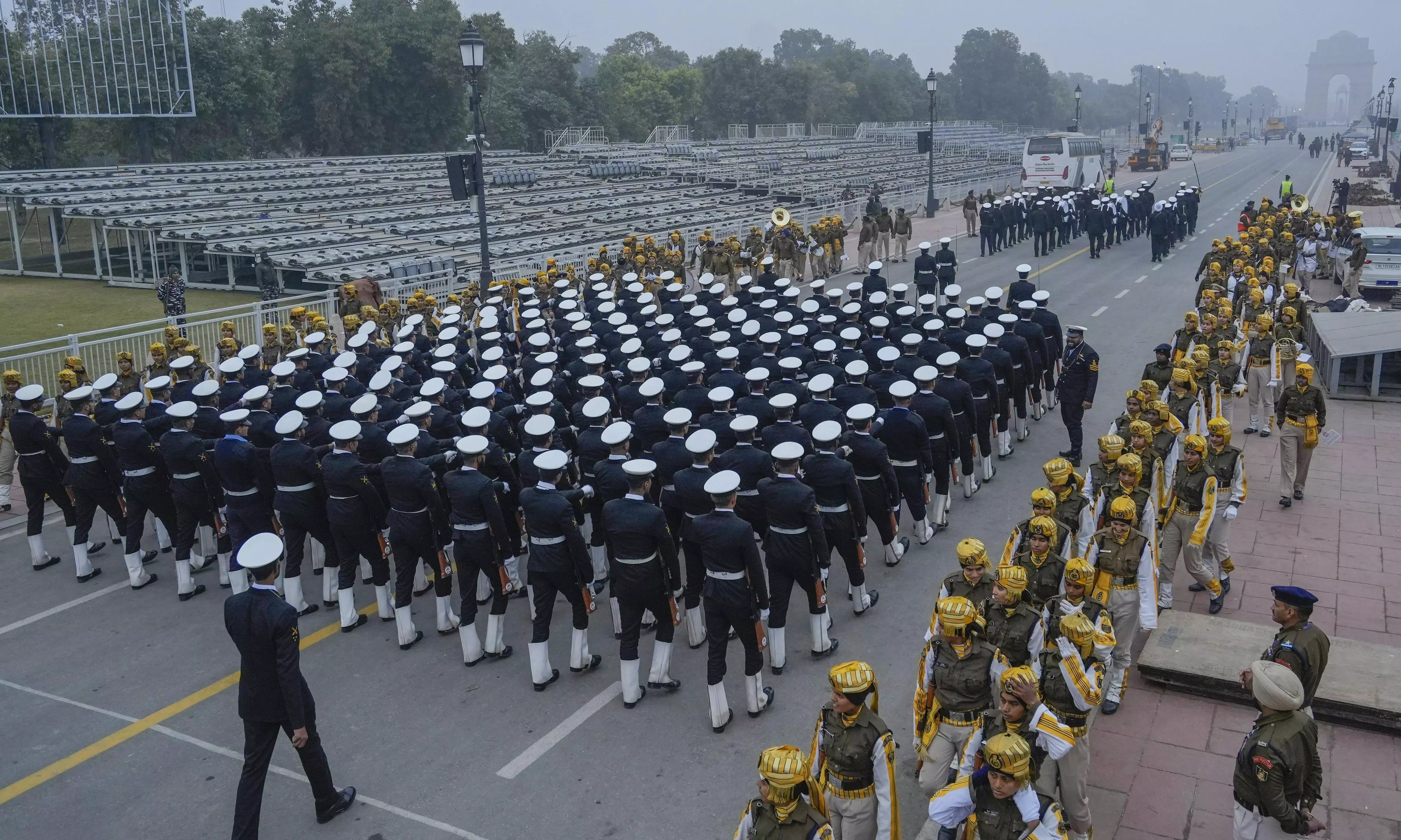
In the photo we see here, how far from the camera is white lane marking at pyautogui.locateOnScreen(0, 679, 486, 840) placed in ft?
21.9

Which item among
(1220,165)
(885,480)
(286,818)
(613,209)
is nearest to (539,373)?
(885,480)

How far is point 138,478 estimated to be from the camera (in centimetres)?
1034

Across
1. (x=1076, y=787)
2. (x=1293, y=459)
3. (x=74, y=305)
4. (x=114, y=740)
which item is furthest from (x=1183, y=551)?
(x=74, y=305)

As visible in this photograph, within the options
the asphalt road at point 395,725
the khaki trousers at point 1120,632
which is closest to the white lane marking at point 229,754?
the asphalt road at point 395,725

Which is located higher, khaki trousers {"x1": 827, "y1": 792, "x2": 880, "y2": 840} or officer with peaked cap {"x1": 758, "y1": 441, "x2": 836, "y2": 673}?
officer with peaked cap {"x1": 758, "y1": 441, "x2": 836, "y2": 673}

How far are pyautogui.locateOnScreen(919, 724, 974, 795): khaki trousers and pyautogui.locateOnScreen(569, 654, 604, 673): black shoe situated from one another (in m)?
3.24

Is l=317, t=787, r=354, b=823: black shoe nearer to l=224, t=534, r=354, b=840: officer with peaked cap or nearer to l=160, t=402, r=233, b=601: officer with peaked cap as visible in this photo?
l=224, t=534, r=354, b=840: officer with peaked cap

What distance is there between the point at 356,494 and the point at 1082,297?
2054cm

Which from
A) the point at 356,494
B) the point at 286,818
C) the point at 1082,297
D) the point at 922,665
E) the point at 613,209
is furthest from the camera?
the point at 613,209

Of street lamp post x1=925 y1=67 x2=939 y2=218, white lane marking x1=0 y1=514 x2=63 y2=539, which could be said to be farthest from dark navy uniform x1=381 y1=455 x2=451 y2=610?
street lamp post x1=925 y1=67 x2=939 y2=218

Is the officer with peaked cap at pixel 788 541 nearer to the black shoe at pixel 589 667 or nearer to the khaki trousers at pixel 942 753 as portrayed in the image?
the black shoe at pixel 589 667

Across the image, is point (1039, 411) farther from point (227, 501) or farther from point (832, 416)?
point (227, 501)

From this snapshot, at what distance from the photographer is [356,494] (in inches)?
362

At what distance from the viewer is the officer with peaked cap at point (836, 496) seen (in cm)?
866
